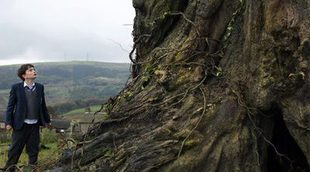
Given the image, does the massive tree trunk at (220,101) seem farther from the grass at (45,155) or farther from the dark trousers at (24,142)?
the dark trousers at (24,142)

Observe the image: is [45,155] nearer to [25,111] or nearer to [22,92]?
[25,111]

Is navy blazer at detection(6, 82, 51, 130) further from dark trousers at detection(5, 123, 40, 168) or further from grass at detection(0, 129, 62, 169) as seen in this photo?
grass at detection(0, 129, 62, 169)

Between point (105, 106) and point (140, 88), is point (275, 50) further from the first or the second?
point (105, 106)

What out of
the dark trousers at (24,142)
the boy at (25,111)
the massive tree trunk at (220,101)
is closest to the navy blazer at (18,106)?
the boy at (25,111)

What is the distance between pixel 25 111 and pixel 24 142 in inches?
29.7

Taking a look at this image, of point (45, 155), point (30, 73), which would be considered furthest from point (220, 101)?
point (45, 155)

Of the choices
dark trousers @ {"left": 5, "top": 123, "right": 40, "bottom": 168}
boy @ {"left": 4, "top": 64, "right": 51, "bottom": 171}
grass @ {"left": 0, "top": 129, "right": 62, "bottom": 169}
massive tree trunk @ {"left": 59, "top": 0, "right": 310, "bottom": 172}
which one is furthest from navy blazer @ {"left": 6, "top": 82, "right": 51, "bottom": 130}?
massive tree trunk @ {"left": 59, "top": 0, "right": 310, "bottom": 172}

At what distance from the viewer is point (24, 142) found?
12.6m

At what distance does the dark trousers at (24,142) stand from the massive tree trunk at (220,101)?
2.13 meters

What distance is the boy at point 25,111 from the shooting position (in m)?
12.3

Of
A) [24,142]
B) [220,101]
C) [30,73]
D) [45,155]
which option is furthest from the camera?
[45,155]

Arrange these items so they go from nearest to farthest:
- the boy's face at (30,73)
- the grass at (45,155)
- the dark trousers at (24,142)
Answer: the grass at (45,155) → the boy's face at (30,73) → the dark trousers at (24,142)

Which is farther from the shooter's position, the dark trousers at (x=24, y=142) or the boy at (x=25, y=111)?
the dark trousers at (x=24, y=142)

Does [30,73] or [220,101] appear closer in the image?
[220,101]
